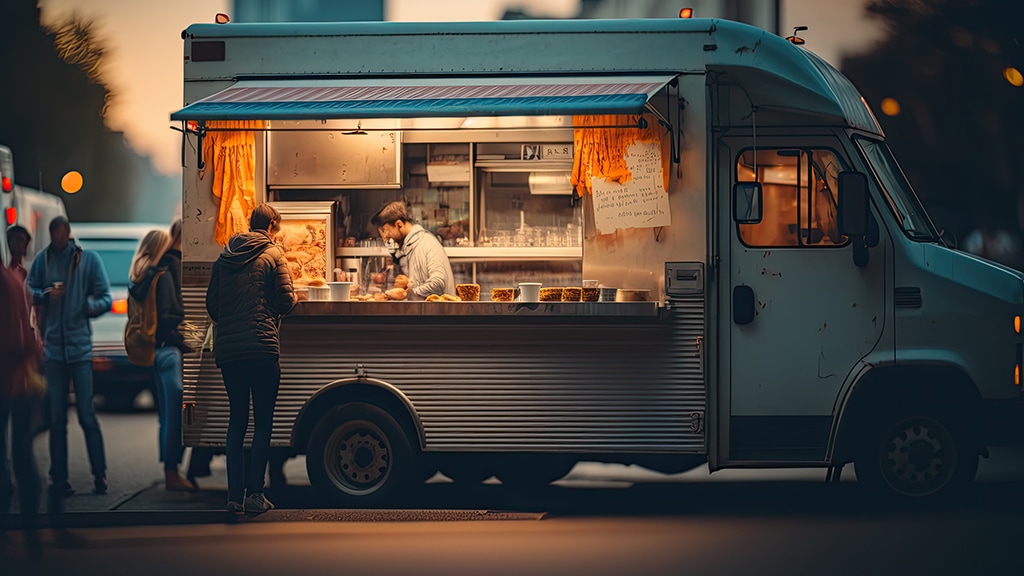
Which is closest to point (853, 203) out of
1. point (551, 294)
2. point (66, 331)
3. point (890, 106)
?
point (551, 294)

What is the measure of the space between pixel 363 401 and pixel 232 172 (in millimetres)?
1859

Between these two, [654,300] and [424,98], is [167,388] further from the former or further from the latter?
[654,300]

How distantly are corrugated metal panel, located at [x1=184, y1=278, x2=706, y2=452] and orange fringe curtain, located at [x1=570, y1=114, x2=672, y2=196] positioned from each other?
1020 mm

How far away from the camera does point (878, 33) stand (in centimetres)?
1973

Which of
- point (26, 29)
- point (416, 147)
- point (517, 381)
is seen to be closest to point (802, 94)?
point (517, 381)

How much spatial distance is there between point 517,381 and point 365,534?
149 cm

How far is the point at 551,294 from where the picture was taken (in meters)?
8.97

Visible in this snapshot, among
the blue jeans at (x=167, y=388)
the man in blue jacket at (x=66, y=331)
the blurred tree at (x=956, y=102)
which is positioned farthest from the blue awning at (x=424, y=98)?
the blurred tree at (x=956, y=102)

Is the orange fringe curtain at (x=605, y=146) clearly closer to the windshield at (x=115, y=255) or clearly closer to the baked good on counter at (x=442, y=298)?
the baked good on counter at (x=442, y=298)

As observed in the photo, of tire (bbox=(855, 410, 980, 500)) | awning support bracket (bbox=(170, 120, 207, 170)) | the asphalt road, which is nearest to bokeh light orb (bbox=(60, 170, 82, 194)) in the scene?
the asphalt road

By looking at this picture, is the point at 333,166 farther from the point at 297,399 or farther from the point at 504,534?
the point at 504,534

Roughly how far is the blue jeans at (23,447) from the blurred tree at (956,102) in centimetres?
1406

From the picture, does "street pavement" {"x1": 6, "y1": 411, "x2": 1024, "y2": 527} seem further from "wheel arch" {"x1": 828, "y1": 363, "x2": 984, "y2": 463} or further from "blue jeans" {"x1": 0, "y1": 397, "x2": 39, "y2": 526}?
"wheel arch" {"x1": 828, "y1": 363, "x2": 984, "y2": 463}

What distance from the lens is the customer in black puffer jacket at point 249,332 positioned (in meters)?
8.45
